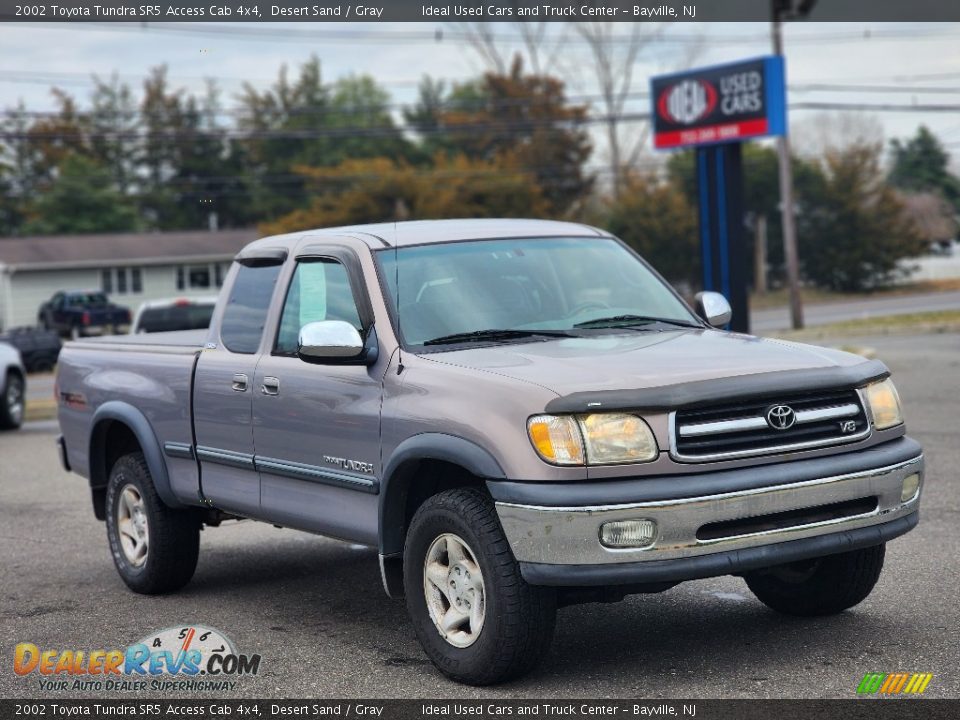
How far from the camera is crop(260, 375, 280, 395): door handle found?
6.77 meters

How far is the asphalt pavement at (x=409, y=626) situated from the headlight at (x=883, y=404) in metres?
0.95

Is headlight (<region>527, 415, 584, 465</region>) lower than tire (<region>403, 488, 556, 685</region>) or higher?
higher

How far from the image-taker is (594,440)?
525 centimetres

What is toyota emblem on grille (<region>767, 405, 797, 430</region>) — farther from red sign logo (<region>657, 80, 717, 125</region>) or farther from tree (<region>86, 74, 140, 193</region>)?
tree (<region>86, 74, 140, 193</region>)

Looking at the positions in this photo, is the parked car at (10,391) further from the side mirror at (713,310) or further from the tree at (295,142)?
the tree at (295,142)

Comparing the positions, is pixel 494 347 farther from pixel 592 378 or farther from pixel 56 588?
pixel 56 588

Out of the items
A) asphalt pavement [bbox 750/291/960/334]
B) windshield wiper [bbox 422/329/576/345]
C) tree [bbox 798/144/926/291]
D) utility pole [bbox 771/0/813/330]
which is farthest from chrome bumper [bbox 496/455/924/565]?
tree [bbox 798/144/926/291]

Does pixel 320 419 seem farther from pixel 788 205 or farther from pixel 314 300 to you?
pixel 788 205

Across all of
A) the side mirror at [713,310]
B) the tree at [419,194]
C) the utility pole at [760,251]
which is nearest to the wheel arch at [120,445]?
the side mirror at [713,310]

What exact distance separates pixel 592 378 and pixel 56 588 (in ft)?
13.8

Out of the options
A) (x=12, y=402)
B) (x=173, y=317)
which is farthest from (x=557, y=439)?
(x=173, y=317)

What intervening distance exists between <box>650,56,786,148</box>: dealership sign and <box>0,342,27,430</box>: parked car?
48.2 feet

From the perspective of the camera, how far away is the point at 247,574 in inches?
339

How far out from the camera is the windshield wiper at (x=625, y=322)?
6.59 m
